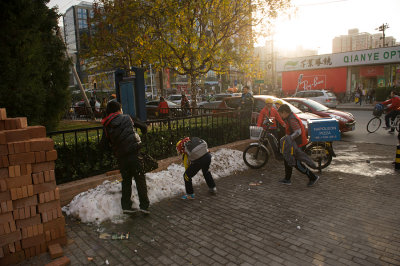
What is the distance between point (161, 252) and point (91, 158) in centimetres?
284

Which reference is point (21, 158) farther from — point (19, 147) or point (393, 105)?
point (393, 105)

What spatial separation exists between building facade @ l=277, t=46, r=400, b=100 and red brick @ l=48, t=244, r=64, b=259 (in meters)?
28.7

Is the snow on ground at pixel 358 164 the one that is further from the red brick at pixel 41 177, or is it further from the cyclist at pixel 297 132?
the red brick at pixel 41 177

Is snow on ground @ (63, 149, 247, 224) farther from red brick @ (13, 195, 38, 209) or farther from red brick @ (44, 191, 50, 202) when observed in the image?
red brick @ (13, 195, 38, 209)

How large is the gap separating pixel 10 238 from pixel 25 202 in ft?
1.45

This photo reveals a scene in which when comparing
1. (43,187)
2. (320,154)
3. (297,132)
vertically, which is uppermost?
(297,132)

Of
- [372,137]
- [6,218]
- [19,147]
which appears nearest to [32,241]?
[6,218]

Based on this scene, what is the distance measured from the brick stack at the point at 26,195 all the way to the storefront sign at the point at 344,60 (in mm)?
34344

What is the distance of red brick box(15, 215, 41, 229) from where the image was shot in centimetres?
350

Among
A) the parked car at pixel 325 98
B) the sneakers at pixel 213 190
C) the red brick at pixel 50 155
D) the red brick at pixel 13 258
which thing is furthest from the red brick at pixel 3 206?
the parked car at pixel 325 98

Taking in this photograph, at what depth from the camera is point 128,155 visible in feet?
15.0

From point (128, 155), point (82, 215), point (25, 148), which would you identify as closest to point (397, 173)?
point (128, 155)

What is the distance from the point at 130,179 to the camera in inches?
185

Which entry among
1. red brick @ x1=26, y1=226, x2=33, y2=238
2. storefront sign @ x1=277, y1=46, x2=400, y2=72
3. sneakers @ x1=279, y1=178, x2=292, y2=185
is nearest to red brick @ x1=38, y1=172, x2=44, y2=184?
red brick @ x1=26, y1=226, x2=33, y2=238
